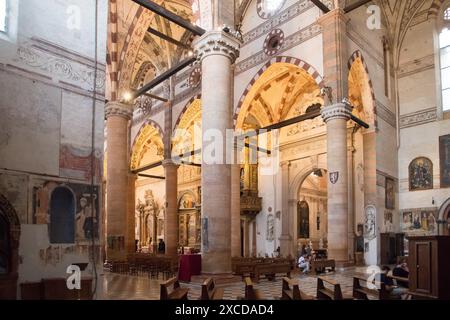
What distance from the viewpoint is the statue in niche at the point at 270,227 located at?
2255cm

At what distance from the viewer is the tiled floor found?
29.8 ft

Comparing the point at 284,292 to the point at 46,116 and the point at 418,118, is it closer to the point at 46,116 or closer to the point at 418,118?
the point at 46,116

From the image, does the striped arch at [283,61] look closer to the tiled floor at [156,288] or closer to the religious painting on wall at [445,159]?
the tiled floor at [156,288]

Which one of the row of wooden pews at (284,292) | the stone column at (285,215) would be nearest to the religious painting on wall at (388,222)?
the stone column at (285,215)

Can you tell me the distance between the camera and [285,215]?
73.5 ft

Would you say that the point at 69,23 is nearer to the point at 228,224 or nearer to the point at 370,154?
the point at 228,224

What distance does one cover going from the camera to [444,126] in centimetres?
1959

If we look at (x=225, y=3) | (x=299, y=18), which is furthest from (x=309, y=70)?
(x=225, y=3)

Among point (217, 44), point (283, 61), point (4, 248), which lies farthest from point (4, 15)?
point (283, 61)

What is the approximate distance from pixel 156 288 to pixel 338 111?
27.6ft

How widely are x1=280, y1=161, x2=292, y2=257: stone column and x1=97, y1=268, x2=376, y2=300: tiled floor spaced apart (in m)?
7.92

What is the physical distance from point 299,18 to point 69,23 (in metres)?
10.9
